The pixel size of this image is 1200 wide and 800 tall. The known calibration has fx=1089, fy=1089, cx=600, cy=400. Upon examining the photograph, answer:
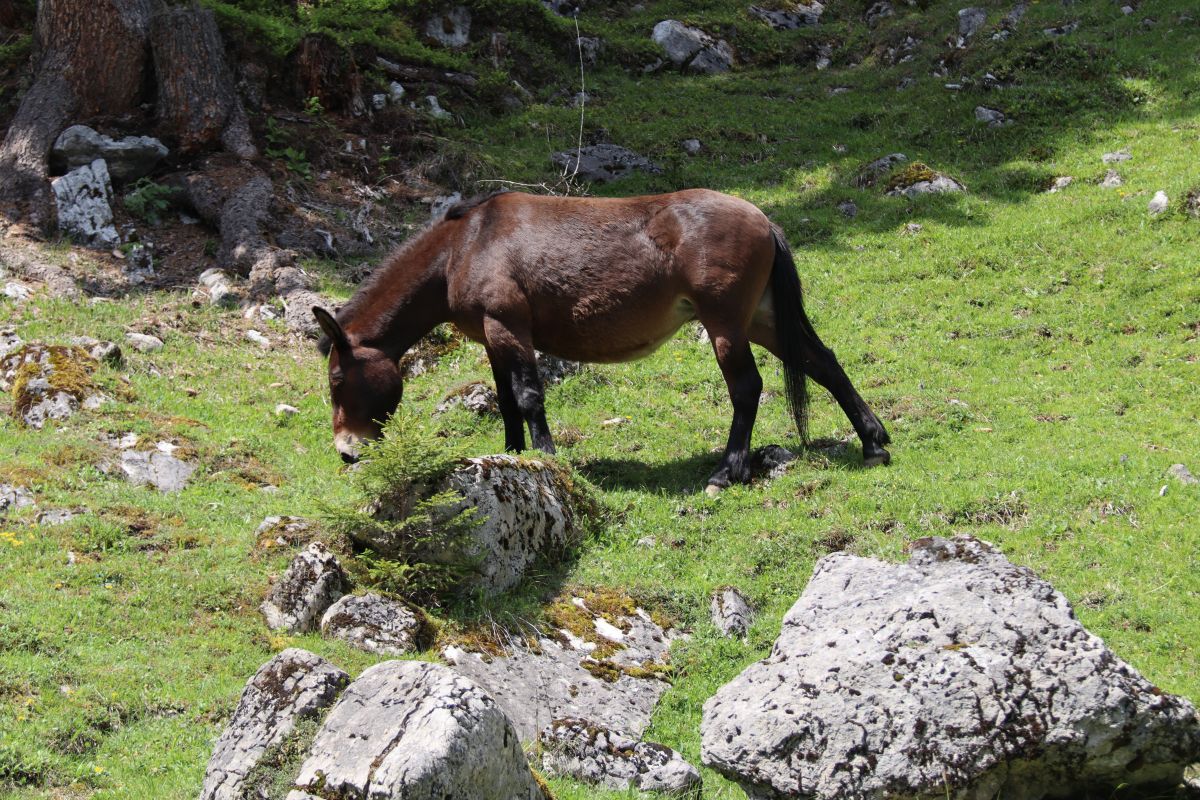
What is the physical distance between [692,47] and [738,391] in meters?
16.5

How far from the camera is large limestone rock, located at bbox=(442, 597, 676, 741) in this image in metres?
6.90

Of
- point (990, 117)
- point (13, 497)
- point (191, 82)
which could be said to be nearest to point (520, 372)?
point (13, 497)

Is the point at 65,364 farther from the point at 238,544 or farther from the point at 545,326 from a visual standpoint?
the point at 545,326

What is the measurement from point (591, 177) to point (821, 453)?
953cm

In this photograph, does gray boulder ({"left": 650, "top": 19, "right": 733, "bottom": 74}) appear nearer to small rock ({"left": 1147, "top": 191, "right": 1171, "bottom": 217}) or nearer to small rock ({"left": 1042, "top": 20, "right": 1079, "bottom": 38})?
small rock ({"left": 1042, "top": 20, "right": 1079, "bottom": 38})

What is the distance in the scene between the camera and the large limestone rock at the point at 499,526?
782cm

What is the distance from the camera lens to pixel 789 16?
89.8 feet

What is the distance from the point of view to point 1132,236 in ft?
48.2

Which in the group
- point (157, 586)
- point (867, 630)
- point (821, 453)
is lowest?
point (821, 453)

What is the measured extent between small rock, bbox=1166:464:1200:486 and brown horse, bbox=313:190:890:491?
2438mm

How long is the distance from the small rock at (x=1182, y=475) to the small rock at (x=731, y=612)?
4.03 meters

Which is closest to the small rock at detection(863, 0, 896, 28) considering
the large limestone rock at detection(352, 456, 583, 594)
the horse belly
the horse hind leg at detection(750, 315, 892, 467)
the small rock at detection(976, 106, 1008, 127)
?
the small rock at detection(976, 106, 1008, 127)

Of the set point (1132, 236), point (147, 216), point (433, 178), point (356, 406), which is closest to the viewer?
point (356, 406)

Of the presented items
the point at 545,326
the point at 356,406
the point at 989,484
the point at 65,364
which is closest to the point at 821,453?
the point at 989,484
